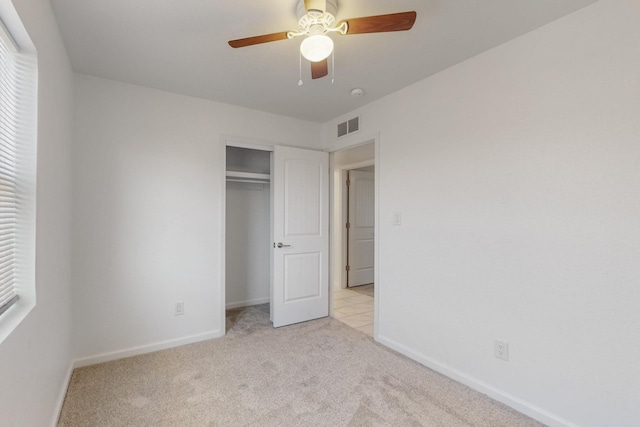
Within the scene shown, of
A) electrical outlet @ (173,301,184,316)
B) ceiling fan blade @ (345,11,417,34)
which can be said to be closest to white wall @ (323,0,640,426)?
ceiling fan blade @ (345,11,417,34)

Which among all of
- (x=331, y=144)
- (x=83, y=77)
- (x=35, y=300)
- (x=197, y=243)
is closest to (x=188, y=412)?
(x=35, y=300)

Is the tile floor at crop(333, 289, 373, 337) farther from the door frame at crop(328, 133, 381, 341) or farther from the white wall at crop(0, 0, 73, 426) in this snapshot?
the white wall at crop(0, 0, 73, 426)

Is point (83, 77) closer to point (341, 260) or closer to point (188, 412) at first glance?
point (188, 412)

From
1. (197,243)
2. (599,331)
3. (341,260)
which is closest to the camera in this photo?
(599,331)

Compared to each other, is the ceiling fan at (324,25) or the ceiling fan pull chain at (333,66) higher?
the ceiling fan pull chain at (333,66)

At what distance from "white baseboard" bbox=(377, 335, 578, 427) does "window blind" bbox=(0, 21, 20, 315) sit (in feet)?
8.73

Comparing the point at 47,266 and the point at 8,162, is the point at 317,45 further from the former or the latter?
the point at 47,266

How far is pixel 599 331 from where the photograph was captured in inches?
63.2

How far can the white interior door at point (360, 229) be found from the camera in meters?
5.34

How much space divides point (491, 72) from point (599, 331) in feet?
5.68

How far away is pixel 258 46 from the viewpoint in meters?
2.07

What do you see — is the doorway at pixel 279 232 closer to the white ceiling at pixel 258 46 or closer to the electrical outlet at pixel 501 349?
the white ceiling at pixel 258 46

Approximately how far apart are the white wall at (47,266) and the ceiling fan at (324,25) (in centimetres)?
102

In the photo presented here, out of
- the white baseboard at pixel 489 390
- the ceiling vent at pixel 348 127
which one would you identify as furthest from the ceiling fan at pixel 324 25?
the white baseboard at pixel 489 390
